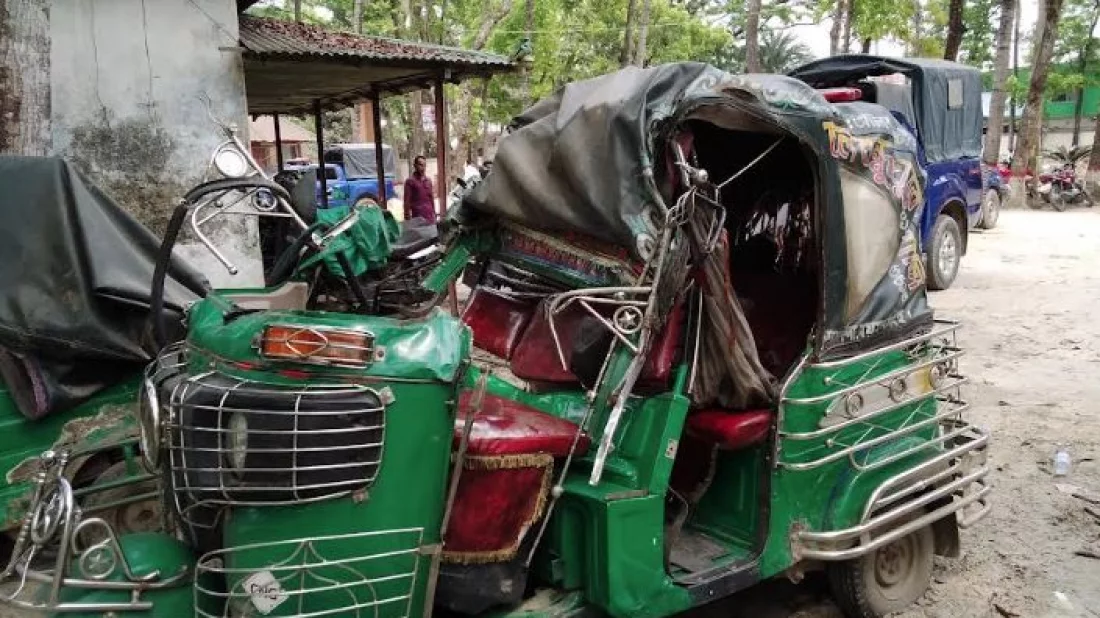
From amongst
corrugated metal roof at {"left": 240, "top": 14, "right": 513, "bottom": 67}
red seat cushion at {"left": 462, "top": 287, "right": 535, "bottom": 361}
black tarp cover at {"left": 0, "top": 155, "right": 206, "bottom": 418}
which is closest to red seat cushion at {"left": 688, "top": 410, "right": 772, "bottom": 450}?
red seat cushion at {"left": 462, "top": 287, "right": 535, "bottom": 361}

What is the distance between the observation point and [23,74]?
5.60 meters

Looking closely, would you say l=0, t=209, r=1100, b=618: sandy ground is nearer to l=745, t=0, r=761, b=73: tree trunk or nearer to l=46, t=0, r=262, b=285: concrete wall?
l=745, t=0, r=761, b=73: tree trunk

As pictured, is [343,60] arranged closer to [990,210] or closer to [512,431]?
[512,431]

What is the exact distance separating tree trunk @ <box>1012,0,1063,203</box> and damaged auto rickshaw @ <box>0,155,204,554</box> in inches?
857

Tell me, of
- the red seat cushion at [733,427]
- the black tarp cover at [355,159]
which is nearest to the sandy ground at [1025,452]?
the red seat cushion at [733,427]

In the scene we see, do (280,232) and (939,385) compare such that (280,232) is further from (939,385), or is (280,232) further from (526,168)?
(939,385)

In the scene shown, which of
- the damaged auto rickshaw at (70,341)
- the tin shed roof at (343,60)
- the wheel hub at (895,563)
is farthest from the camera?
the tin shed roof at (343,60)

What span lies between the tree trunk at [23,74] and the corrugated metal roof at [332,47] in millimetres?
3863

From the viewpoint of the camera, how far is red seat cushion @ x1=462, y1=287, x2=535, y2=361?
3.94m

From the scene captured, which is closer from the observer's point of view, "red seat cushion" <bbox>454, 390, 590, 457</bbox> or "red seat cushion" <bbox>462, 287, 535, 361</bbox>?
"red seat cushion" <bbox>454, 390, 590, 457</bbox>

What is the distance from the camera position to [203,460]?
2.27m

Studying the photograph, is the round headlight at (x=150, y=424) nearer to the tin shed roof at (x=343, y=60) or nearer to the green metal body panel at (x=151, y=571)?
the green metal body panel at (x=151, y=571)

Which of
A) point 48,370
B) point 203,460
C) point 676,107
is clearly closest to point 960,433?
point 676,107

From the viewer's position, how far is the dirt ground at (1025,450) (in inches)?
157
